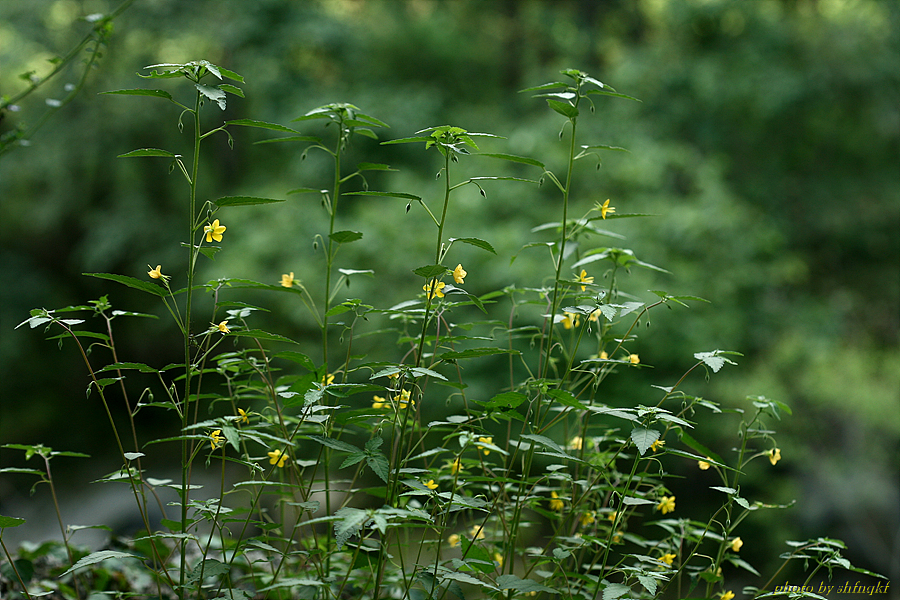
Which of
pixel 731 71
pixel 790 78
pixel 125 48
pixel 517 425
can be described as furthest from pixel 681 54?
pixel 125 48

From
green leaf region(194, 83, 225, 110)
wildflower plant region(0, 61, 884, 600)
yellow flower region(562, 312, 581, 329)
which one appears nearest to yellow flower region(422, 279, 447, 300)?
wildflower plant region(0, 61, 884, 600)

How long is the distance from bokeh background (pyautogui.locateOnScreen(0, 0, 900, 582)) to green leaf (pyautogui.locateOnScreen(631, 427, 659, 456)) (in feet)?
8.30

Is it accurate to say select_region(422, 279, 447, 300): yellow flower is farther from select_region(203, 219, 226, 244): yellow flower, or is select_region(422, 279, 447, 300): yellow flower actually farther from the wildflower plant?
select_region(203, 219, 226, 244): yellow flower

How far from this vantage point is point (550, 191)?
13.8 ft

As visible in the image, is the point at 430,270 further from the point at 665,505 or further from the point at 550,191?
the point at 550,191

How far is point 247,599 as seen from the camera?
0.86 meters

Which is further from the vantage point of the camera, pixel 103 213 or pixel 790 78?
pixel 103 213

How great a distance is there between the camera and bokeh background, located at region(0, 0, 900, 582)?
3.62 m

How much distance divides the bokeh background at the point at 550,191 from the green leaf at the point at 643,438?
253 centimetres

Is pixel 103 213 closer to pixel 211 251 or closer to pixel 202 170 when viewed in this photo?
pixel 202 170

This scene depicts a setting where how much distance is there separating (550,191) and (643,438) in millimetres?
3585

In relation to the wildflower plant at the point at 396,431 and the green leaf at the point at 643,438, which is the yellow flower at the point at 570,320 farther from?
the green leaf at the point at 643,438

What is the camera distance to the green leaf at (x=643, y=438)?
74cm

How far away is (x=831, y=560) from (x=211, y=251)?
0.94 meters
